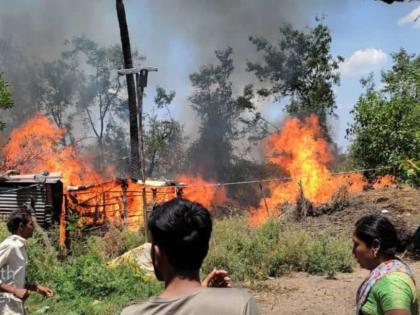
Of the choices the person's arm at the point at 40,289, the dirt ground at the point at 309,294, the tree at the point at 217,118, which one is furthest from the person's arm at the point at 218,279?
the tree at the point at 217,118

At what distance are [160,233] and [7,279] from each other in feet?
9.58

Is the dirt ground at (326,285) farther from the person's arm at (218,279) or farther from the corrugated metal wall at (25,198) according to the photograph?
the corrugated metal wall at (25,198)

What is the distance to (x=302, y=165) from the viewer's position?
68.1ft

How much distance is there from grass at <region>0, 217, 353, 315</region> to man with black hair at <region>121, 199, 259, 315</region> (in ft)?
19.2

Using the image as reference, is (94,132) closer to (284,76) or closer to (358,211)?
(284,76)

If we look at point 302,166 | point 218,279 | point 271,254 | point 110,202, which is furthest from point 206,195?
point 218,279

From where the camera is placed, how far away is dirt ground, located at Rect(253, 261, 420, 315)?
7.66 m

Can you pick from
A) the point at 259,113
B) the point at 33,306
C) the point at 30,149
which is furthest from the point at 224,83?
the point at 33,306

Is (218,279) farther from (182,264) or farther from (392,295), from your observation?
(392,295)

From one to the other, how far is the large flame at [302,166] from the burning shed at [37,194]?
7.01m

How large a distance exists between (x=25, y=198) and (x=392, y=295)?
11.5 metres

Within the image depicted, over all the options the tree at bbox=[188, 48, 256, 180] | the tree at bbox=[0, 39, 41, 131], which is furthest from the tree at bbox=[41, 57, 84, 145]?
the tree at bbox=[188, 48, 256, 180]

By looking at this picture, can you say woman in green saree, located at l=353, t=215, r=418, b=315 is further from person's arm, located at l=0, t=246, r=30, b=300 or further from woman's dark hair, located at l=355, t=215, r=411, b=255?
person's arm, located at l=0, t=246, r=30, b=300

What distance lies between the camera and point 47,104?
31625 millimetres
